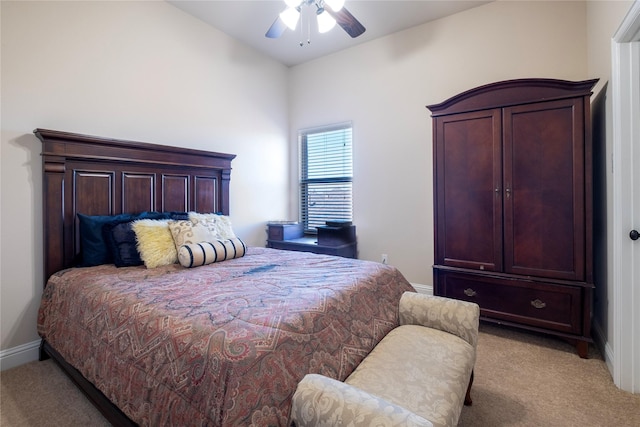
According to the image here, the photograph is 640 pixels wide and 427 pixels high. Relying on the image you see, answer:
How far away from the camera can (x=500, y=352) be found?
2.28m

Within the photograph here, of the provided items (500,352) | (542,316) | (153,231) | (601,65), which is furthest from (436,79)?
(153,231)

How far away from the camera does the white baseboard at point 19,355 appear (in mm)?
2056

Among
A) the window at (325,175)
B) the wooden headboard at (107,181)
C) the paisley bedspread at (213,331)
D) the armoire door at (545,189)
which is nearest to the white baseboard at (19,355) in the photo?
the paisley bedspread at (213,331)

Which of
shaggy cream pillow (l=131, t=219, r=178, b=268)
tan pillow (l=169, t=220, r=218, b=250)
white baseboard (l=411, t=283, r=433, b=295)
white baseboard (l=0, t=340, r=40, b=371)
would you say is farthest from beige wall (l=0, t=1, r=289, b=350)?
white baseboard (l=411, t=283, r=433, b=295)

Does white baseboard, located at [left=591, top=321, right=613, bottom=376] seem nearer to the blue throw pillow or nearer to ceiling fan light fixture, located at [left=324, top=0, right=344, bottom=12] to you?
ceiling fan light fixture, located at [left=324, top=0, right=344, bottom=12]

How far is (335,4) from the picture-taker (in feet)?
7.10

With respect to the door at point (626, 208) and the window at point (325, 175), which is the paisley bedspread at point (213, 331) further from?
the window at point (325, 175)

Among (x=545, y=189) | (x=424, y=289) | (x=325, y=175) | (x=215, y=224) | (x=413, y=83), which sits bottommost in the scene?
(x=424, y=289)

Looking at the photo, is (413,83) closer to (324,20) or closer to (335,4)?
(324,20)

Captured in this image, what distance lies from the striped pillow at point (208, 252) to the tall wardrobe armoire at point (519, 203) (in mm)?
1850

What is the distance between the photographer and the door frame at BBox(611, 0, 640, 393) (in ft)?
5.87

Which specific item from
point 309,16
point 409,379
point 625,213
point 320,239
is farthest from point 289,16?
point 625,213

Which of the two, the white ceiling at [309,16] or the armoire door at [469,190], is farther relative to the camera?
the white ceiling at [309,16]

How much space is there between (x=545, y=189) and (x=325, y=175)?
2.55 metres
